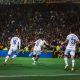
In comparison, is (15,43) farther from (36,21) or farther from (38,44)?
(36,21)

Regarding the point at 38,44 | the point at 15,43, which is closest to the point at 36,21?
the point at 38,44

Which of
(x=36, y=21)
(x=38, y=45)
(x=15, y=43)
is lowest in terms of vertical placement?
(x=38, y=45)

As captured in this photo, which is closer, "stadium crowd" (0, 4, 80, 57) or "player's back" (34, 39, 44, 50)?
"player's back" (34, 39, 44, 50)

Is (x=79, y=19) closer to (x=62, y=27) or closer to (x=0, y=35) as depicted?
(x=62, y=27)

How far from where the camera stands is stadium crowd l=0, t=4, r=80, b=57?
136 ft

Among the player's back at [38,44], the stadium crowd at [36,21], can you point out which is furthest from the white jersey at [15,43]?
the stadium crowd at [36,21]

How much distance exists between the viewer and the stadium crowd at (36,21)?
4156cm

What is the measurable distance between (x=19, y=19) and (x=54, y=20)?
4.23 metres

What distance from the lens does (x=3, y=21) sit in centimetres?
4547

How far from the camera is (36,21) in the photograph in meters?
44.3

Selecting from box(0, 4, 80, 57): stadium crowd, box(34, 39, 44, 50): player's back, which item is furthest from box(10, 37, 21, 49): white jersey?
box(0, 4, 80, 57): stadium crowd

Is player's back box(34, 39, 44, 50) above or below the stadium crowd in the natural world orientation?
below

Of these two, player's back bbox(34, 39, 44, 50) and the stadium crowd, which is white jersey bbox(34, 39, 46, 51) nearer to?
player's back bbox(34, 39, 44, 50)

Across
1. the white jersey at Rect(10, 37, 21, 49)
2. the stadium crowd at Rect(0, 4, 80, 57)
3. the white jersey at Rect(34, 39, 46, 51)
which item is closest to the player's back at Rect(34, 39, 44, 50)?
the white jersey at Rect(34, 39, 46, 51)
